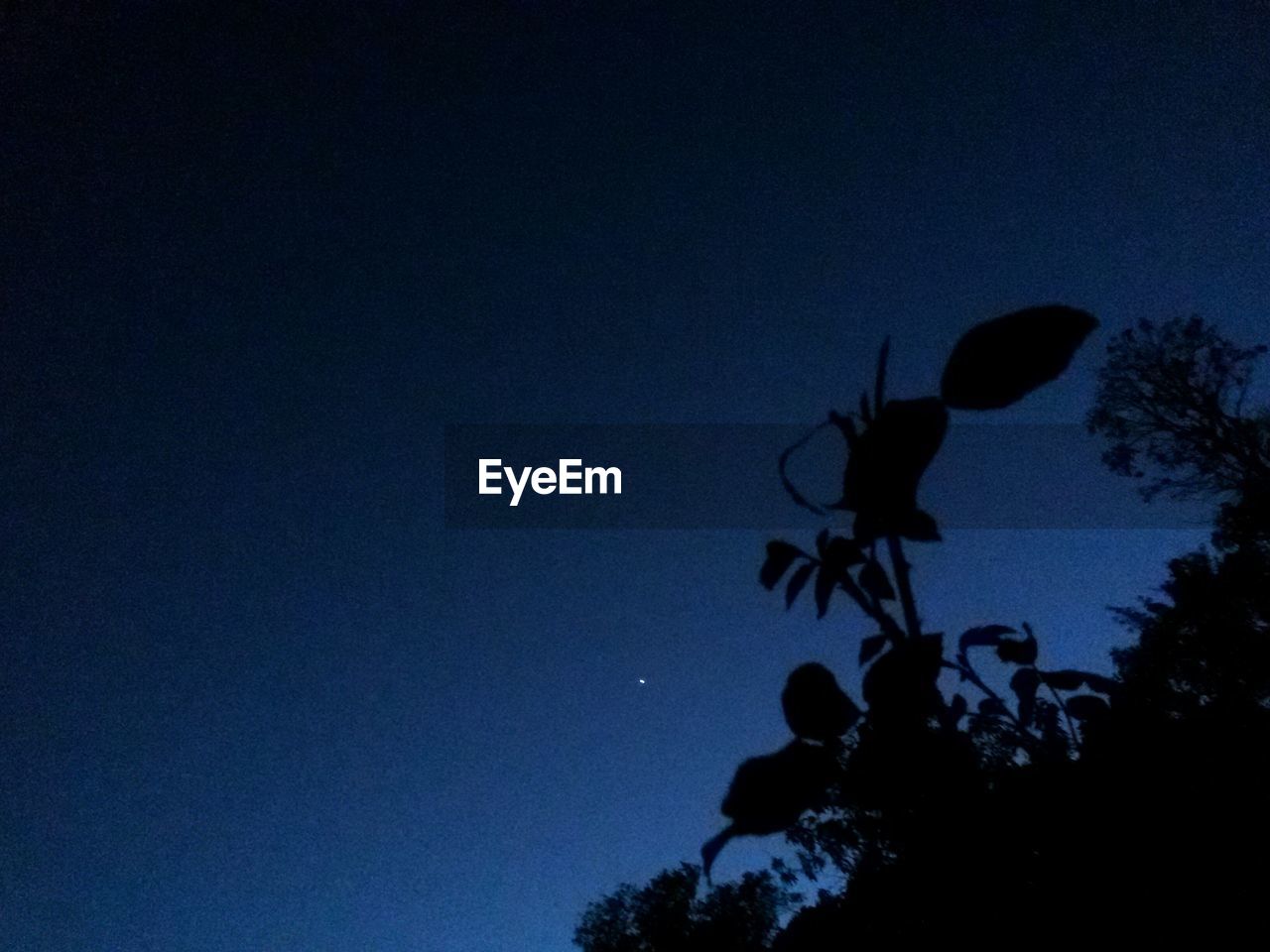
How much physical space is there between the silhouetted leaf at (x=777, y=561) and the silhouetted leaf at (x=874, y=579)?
0.40 feet

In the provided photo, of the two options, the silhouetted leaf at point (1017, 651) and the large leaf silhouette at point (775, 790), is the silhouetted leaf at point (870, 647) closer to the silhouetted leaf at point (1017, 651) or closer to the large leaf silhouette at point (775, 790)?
the large leaf silhouette at point (775, 790)

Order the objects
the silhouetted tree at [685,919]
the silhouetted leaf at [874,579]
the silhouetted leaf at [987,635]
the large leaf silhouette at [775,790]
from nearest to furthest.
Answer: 1. the large leaf silhouette at [775,790]
2. the silhouetted leaf at [874,579]
3. the silhouetted leaf at [987,635]
4. the silhouetted tree at [685,919]

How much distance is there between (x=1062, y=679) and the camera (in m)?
1.45

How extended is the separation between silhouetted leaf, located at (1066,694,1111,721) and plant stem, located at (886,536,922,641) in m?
0.88

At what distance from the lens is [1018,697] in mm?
1533

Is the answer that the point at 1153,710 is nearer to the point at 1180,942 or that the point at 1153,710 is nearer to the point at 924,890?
the point at 1180,942

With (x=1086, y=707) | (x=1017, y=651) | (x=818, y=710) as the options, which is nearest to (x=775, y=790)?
(x=818, y=710)

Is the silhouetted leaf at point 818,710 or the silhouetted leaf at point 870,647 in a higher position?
the silhouetted leaf at point 870,647

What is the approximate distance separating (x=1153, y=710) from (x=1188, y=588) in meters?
12.9

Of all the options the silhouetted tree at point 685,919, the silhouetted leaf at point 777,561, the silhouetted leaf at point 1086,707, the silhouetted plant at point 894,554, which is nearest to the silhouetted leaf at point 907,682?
the silhouetted plant at point 894,554

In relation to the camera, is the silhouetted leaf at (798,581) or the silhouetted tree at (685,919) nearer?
the silhouetted leaf at (798,581)

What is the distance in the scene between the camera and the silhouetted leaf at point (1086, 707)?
4.96ft

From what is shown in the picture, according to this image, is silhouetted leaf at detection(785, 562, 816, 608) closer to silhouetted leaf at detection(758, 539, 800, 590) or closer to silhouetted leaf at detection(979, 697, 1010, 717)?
silhouetted leaf at detection(758, 539, 800, 590)

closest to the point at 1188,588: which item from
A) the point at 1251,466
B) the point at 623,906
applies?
the point at 1251,466
